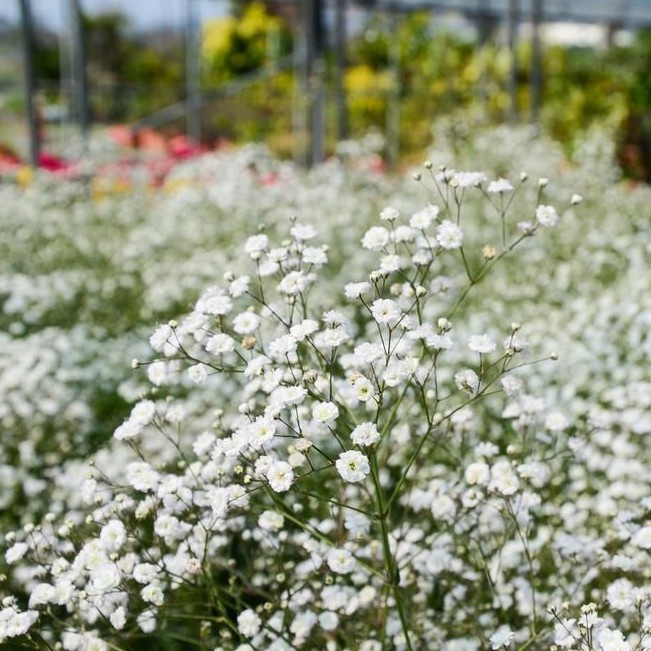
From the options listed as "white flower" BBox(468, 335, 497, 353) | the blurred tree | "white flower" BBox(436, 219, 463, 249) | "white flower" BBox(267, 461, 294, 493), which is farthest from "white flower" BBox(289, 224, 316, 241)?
the blurred tree

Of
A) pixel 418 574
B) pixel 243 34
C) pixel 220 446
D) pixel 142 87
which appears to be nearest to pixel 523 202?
pixel 418 574

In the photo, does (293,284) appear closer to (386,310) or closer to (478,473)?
(386,310)

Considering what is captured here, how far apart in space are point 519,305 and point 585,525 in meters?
2.29

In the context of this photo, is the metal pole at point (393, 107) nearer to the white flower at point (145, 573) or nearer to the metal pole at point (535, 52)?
the metal pole at point (535, 52)

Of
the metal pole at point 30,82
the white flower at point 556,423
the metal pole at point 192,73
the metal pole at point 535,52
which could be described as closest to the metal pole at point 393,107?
the metal pole at point 535,52

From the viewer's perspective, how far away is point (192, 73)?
10.4 metres

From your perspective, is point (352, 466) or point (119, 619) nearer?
point (352, 466)

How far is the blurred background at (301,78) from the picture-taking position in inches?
363

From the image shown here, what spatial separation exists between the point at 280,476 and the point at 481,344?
403mm

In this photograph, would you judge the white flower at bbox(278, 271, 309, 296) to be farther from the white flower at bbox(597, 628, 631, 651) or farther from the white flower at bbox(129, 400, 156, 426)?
the white flower at bbox(597, 628, 631, 651)

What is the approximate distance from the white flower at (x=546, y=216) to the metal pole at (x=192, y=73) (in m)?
8.94

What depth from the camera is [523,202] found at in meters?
6.00

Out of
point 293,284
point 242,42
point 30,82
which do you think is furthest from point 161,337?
point 242,42

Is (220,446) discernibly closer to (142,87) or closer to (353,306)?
(353,306)
